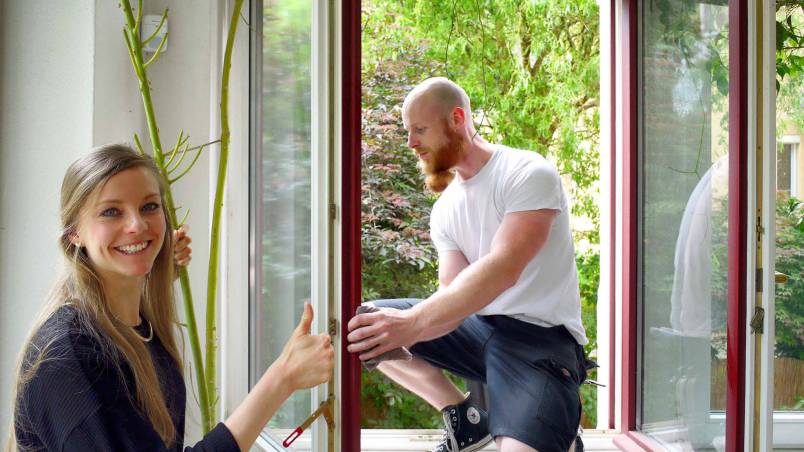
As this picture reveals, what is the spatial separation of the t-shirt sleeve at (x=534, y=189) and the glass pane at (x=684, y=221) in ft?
1.56

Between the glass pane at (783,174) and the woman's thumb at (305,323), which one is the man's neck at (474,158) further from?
the woman's thumb at (305,323)

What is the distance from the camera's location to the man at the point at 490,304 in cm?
235

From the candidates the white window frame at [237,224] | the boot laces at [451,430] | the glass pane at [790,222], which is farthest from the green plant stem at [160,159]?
the glass pane at [790,222]

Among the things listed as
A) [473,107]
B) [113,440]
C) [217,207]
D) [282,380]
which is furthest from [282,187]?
[473,107]

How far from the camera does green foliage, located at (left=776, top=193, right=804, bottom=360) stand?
7.66ft

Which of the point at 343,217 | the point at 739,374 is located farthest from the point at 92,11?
the point at 739,374

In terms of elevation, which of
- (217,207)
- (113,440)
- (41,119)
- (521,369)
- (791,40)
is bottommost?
(521,369)

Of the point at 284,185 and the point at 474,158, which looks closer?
the point at 284,185

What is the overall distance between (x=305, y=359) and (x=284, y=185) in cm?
95

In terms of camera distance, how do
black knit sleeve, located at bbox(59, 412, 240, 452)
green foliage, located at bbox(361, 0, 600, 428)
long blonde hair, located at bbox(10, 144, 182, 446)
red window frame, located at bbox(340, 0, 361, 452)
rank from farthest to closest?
green foliage, located at bbox(361, 0, 600, 428) < red window frame, located at bbox(340, 0, 361, 452) < long blonde hair, located at bbox(10, 144, 182, 446) < black knit sleeve, located at bbox(59, 412, 240, 452)

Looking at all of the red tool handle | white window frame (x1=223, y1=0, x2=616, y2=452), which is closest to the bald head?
white window frame (x1=223, y1=0, x2=616, y2=452)

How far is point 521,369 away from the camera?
2.47m

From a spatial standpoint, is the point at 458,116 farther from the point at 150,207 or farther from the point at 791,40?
the point at 150,207

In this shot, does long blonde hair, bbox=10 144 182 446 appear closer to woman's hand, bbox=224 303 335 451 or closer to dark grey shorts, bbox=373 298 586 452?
woman's hand, bbox=224 303 335 451
